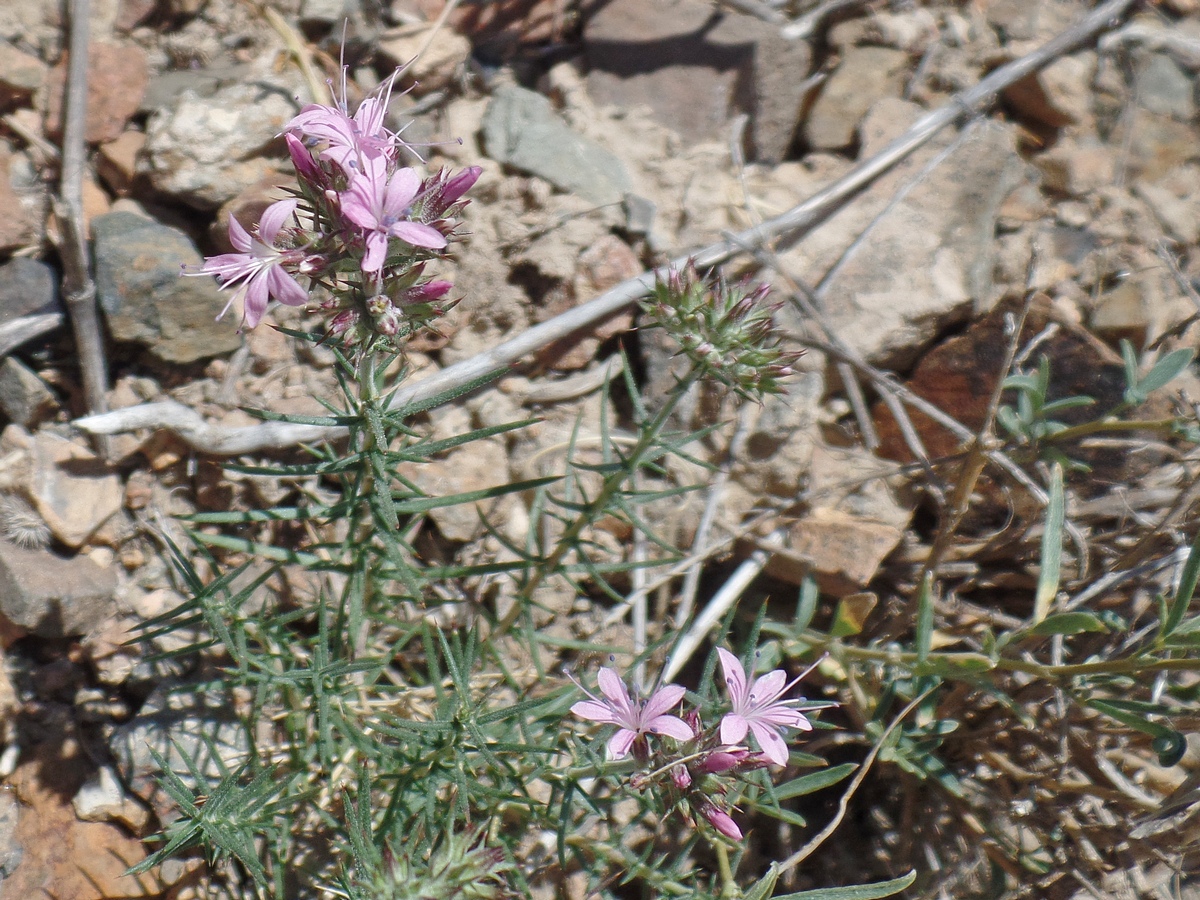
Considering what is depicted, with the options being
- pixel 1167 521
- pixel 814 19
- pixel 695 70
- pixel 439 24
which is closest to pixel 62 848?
pixel 439 24

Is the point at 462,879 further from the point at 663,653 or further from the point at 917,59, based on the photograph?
the point at 917,59

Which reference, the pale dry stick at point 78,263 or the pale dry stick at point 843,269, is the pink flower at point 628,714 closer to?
the pale dry stick at point 843,269

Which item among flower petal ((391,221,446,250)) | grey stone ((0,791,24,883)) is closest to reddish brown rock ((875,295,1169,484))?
flower petal ((391,221,446,250))

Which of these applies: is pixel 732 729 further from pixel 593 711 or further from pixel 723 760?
pixel 593 711

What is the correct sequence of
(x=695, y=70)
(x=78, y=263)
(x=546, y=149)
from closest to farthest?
(x=78, y=263) → (x=546, y=149) → (x=695, y=70)

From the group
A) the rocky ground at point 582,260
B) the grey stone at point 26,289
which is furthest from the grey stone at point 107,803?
the grey stone at point 26,289

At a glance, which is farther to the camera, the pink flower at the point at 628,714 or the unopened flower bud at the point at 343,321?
the pink flower at the point at 628,714

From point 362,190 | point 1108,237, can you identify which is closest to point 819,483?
point 1108,237
